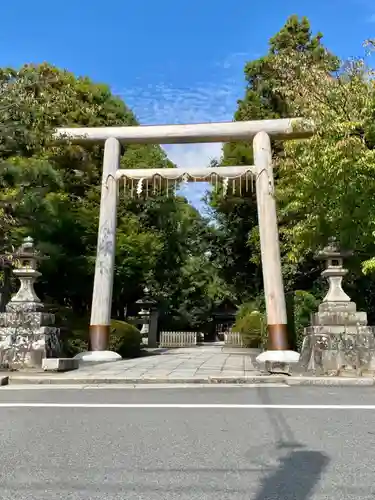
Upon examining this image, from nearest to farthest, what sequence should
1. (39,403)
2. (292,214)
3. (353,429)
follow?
(353,429)
(39,403)
(292,214)

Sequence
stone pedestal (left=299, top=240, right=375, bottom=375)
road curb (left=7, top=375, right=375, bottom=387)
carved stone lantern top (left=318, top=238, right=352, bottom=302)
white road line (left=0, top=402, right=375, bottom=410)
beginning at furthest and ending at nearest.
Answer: carved stone lantern top (left=318, top=238, right=352, bottom=302) < stone pedestal (left=299, top=240, right=375, bottom=375) < road curb (left=7, top=375, right=375, bottom=387) < white road line (left=0, top=402, right=375, bottom=410)

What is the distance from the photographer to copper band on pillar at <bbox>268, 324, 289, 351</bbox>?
14.9 meters

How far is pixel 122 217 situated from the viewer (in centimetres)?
2252

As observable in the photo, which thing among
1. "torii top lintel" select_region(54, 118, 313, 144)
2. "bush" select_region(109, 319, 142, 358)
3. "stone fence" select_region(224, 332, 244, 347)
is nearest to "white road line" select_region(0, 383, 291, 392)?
"bush" select_region(109, 319, 142, 358)

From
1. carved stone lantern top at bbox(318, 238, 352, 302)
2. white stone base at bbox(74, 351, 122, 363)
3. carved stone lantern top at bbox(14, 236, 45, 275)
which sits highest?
carved stone lantern top at bbox(14, 236, 45, 275)

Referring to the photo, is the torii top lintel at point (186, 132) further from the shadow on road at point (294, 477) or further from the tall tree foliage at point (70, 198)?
the shadow on road at point (294, 477)

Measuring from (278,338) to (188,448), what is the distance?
10.7 m

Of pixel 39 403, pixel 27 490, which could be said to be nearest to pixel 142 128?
pixel 39 403

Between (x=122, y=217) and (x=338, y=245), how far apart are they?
12486 mm

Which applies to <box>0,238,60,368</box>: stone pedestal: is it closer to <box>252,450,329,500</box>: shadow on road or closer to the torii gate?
the torii gate

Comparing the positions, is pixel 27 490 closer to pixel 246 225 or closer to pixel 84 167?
pixel 84 167

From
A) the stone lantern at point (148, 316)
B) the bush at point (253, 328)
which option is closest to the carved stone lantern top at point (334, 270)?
the bush at point (253, 328)

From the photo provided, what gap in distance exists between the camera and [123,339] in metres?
17.6

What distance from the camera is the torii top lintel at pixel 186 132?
16688mm
